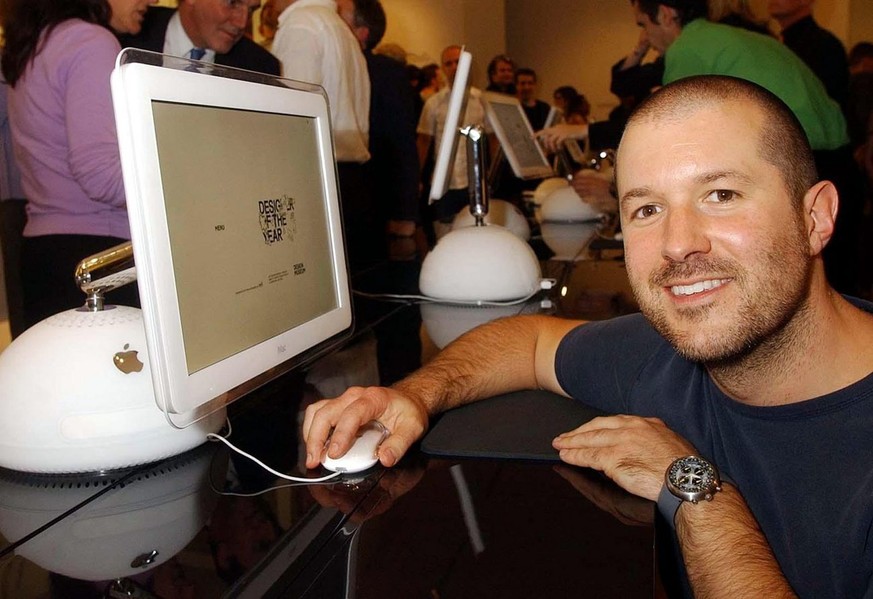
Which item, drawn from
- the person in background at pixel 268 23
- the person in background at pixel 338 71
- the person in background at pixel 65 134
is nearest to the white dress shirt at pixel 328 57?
the person in background at pixel 338 71

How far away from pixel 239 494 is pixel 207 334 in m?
0.15

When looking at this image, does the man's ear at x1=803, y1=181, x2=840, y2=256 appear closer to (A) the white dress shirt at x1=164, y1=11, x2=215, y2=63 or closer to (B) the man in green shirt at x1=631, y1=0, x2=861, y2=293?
(B) the man in green shirt at x1=631, y1=0, x2=861, y2=293

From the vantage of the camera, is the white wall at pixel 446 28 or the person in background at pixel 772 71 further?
the white wall at pixel 446 28

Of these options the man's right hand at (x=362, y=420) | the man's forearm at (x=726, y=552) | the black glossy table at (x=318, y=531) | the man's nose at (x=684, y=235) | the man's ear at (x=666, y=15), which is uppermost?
the man's ear at (x=666, y=15)

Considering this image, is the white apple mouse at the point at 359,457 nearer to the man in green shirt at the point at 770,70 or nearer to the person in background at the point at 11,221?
the man in green shirt at the point at 770,70

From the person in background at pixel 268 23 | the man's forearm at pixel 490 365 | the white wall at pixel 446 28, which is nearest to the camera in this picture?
the man's forearm at pixel 490 365

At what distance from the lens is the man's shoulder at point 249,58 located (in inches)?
92.6

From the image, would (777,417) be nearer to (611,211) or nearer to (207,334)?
(207,334)

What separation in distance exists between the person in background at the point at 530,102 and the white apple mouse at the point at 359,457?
4.88 metres

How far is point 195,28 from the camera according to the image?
2.12 metres

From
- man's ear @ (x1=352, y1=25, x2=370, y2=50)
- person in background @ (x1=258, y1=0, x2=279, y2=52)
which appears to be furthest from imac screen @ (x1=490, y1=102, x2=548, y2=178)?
person in background @ (x1=258, y1=0, x2=279, y2=52)

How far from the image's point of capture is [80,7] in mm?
1619

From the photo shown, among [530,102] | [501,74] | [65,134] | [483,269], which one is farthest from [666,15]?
[530,102]

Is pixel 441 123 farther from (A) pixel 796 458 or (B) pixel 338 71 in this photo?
(A) pixel 796 458
